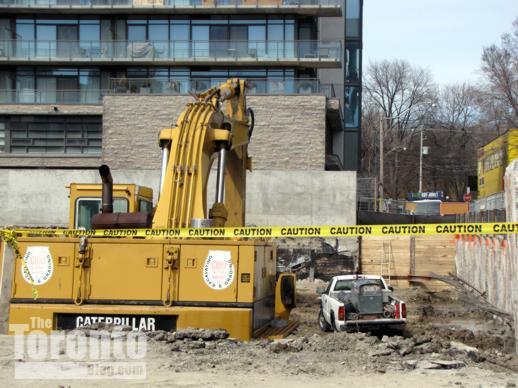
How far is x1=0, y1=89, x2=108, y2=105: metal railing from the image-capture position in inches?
1752

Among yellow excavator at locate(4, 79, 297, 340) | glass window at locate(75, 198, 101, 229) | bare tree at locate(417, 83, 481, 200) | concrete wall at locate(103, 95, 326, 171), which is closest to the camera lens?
yellow excavator at locate(4, 79, 297, 340)

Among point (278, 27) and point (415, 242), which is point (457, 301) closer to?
point (415, 242)

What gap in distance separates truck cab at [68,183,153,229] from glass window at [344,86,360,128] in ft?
139

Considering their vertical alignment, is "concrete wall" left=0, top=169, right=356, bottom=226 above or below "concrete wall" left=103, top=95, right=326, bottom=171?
below

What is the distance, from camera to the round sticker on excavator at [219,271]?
36.5 ft

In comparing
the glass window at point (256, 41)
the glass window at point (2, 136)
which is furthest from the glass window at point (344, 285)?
the glass window at point (2, 136)

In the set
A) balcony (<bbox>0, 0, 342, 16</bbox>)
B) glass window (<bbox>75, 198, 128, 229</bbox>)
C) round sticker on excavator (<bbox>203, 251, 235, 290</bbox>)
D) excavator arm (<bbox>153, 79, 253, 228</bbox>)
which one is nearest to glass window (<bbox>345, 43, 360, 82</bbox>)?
balcony (<bbox>0, 0, 342, 16</bbox>)

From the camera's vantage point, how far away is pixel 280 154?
133ft

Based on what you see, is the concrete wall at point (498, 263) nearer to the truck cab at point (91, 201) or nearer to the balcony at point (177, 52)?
the truck cab at point (91, 201)

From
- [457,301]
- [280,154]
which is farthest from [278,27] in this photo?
[457,301]

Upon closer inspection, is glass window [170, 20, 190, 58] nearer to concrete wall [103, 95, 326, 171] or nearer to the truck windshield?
concrete wall [103, 95, 326, 171]

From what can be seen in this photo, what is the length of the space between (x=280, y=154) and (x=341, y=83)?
15816mm

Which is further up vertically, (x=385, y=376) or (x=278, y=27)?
(x=278, y=27)

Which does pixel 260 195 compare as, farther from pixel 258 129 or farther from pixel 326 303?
pixel 326 303
